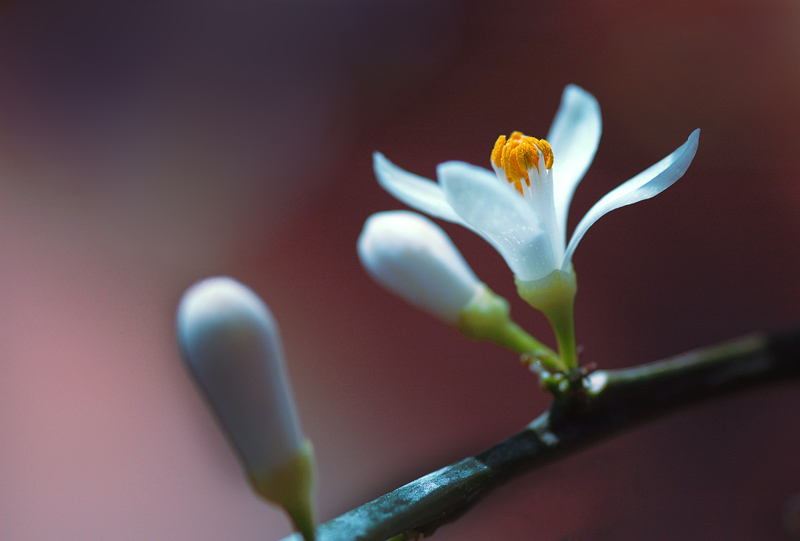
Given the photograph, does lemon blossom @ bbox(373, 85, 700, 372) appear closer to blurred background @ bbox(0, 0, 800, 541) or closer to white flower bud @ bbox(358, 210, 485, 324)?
white flower bud @ bbox(358, 210, 485, 324)

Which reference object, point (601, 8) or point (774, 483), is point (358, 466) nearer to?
point (774, 483)

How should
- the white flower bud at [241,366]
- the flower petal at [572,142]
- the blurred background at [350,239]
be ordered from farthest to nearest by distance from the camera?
the blurred background at [350,239] < the flower petal at [572,142] < the white flower bud at [241,366]

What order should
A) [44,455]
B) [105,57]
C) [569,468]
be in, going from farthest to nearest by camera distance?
[105,57] → [44,455] → [569,468]

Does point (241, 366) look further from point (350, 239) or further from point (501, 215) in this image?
point (350, 239)

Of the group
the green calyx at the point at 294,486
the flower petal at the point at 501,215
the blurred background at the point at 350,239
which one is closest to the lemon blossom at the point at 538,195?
the flower petal at the point at 501,215

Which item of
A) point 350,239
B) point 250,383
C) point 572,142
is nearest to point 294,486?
point 250,383

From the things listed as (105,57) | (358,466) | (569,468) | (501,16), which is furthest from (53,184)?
(569,468)

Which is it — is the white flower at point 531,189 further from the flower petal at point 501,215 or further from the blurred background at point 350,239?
the blurred background at point 350,239
